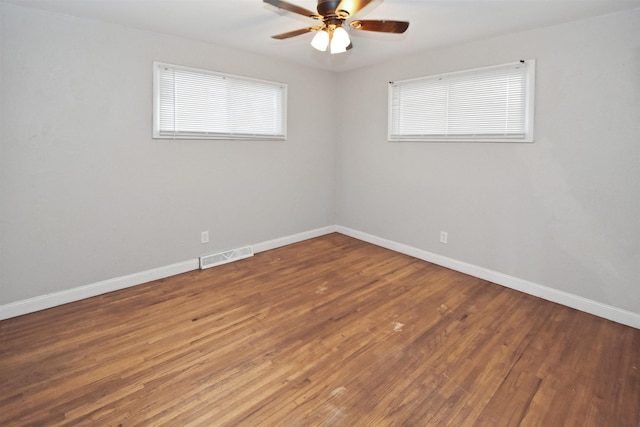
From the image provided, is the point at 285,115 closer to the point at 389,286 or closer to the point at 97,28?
the point at 97,28

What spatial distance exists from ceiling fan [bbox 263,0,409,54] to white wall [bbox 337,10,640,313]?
1.63 metres

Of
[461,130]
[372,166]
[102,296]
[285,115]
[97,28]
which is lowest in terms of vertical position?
[102,296]

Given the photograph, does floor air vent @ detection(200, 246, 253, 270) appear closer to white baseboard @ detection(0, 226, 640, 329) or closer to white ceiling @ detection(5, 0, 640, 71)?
white baseboard @ detection(0, 226, 640, 329)

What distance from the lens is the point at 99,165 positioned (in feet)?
9.52

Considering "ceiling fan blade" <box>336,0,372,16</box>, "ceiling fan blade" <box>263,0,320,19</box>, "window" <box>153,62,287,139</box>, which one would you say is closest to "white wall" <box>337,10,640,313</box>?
"window" <box>153,62,287,139</box>

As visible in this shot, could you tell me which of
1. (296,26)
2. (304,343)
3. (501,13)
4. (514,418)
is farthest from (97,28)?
(514,418)

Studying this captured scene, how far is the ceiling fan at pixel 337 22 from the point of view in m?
1.93

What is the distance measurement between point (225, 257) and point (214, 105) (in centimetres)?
173

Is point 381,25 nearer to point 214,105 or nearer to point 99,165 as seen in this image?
point 214,105

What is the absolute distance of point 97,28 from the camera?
277cm

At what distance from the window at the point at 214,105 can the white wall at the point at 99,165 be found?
3.9 inches

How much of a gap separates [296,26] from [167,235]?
7.89 feet

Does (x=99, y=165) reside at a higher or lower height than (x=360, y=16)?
lower

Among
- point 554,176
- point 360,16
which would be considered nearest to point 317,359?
point 554,176
